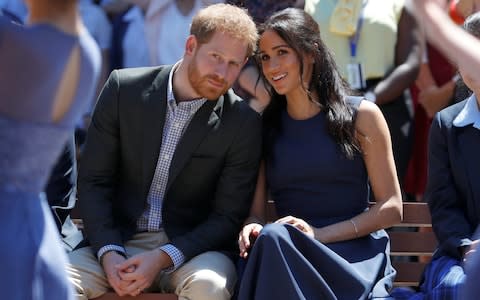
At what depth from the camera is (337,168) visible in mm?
4523

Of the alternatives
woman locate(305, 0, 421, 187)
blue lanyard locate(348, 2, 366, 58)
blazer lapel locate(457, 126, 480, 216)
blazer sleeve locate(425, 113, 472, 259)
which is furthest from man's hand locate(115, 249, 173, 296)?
blue lanyard locate(348, 2, 366, 58)

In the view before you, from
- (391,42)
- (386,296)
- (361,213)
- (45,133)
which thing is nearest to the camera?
(45,133)

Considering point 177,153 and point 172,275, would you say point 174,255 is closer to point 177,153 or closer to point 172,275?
point 172,275

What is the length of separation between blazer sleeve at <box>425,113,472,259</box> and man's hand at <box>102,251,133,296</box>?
1303 millimetres

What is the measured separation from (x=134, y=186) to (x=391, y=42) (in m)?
1.87

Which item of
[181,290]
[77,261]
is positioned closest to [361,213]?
[181,290]

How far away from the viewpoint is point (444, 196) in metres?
4.43

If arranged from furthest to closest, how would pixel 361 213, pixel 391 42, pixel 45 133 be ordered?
pixel 391 42, pixel 361 213, pixel 45 133

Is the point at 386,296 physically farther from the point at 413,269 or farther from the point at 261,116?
the point at 261,116

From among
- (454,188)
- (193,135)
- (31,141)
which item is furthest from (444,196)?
(31,141)

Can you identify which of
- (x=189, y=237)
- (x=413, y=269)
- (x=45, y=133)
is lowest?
(x=413, y=269)

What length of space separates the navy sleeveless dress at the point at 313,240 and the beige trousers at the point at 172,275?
155mm

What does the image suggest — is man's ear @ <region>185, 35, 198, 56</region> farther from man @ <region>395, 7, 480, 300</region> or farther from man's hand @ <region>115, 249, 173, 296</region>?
man @ <region>395, 7, 480, 300</region>

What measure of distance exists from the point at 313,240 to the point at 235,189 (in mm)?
509
